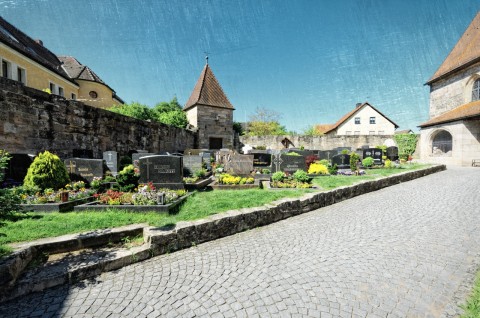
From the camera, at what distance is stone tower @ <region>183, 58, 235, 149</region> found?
78.9 feet

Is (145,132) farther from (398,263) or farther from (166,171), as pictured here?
(398,263)

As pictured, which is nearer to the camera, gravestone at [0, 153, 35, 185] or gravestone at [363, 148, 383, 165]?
gravestone at [0, 153, 35, 185]

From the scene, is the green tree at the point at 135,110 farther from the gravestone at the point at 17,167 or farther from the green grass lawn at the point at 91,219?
the green grass lawn at the point at 91,219

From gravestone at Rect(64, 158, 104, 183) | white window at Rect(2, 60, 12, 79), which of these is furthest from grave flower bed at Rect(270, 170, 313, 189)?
white window at Rect(2, 60, 12, 79)

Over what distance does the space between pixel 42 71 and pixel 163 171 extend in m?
19.2

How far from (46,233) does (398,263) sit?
5.90 meters

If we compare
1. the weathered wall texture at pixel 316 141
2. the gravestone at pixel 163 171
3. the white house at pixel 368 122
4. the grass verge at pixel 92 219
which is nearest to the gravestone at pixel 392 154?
the weathered wall texture at pixel 316 141

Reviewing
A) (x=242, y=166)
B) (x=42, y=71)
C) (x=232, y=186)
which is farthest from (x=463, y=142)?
(x=42, y=71)

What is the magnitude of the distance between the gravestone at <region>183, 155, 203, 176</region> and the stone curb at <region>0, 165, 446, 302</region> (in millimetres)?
6390

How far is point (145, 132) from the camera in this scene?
1428 cm

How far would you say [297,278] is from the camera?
2.98m

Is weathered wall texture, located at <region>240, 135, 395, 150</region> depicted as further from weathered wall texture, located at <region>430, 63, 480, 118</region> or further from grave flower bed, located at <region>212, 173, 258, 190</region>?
grave flower bed, located at <region>212, 173, 258, 190</region>

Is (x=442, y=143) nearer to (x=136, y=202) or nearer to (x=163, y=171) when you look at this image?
(x=163, y=171)

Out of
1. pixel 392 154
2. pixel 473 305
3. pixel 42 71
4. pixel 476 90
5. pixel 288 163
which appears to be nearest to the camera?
pixel 473 305
